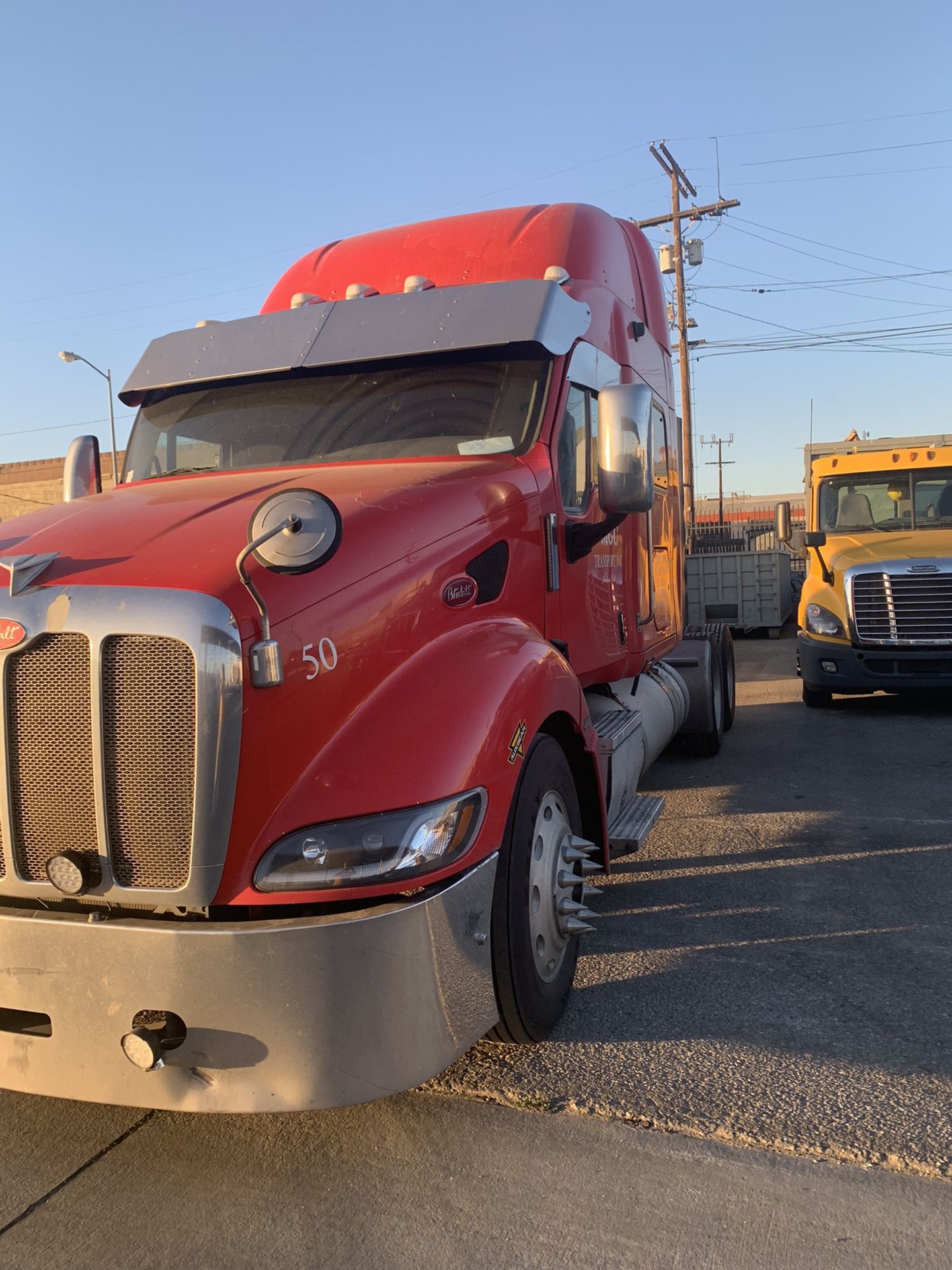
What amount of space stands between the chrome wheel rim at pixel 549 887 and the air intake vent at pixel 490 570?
2.38ft

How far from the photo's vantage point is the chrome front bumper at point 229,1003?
2.54m

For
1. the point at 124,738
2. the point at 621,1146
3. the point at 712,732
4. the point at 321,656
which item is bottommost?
the point at 712,732

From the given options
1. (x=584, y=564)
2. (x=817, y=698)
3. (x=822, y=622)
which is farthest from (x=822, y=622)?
(x=584, y=564)

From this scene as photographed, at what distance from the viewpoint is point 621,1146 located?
9.61ft

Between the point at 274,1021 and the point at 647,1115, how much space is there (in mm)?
1227

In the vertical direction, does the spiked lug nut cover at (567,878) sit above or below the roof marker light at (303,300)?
below

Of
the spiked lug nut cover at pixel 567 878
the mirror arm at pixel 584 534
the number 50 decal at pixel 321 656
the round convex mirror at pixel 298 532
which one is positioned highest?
the round convex mirror at pixel 298 532

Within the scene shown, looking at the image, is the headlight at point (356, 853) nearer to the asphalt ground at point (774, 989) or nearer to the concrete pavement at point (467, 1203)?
the concrete pavement at point (467, 1203)

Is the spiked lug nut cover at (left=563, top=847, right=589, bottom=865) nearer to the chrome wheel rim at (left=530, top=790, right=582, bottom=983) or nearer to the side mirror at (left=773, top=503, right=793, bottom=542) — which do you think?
the chrome wheel rim at (left=530, top=790, right=582, bottom=983)

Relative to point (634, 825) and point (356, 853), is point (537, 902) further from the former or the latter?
point (634, 825)

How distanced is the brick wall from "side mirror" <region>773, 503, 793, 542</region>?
2842 cm

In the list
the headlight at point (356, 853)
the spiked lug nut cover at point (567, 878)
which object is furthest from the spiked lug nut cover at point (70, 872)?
the spiked lug nut cover at point (567, 878)

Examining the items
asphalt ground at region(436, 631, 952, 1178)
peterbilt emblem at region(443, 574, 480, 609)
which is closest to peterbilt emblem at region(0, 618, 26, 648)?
peterbilt emblem at region(443, 574, 480, 609)

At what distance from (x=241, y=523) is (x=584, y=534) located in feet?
5.91
